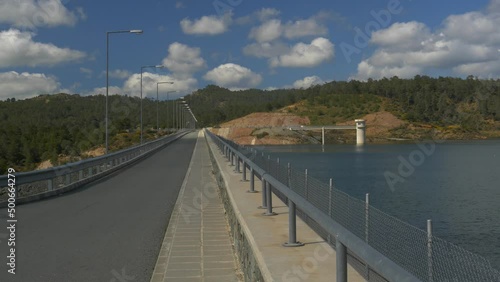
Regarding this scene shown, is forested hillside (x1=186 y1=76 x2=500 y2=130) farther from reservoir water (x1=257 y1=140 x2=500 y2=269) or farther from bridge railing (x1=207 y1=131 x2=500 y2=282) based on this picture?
bridge railing (x1=207 y1=131 x2=500 y2=282)

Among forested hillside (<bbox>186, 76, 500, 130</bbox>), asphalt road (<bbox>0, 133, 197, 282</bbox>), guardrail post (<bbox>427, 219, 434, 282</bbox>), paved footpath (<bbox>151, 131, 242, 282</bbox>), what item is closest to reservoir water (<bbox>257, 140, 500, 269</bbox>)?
paved footpath (<bbox>151, 131, 242, 282</bbox>)

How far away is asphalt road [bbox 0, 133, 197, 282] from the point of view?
25.3ft

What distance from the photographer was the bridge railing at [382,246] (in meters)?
3.69

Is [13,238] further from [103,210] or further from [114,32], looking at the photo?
[114,32]

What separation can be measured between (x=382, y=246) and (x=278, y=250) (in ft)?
3.85

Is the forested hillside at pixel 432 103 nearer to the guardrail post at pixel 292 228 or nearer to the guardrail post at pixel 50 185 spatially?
the guardrail post at pixel 50 185

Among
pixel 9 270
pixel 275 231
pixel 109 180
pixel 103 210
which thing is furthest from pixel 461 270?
pixel 109 180

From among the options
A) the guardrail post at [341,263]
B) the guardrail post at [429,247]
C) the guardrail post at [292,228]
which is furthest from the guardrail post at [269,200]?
the guardrail post at [341,263]

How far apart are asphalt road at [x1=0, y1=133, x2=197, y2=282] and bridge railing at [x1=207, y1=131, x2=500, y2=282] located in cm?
252

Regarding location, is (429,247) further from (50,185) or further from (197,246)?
(50,185)

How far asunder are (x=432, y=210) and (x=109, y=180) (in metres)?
13.7

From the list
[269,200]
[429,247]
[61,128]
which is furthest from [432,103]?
[429,247]

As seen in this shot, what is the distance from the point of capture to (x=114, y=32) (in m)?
32.9

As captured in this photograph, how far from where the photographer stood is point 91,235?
10.3 meters
